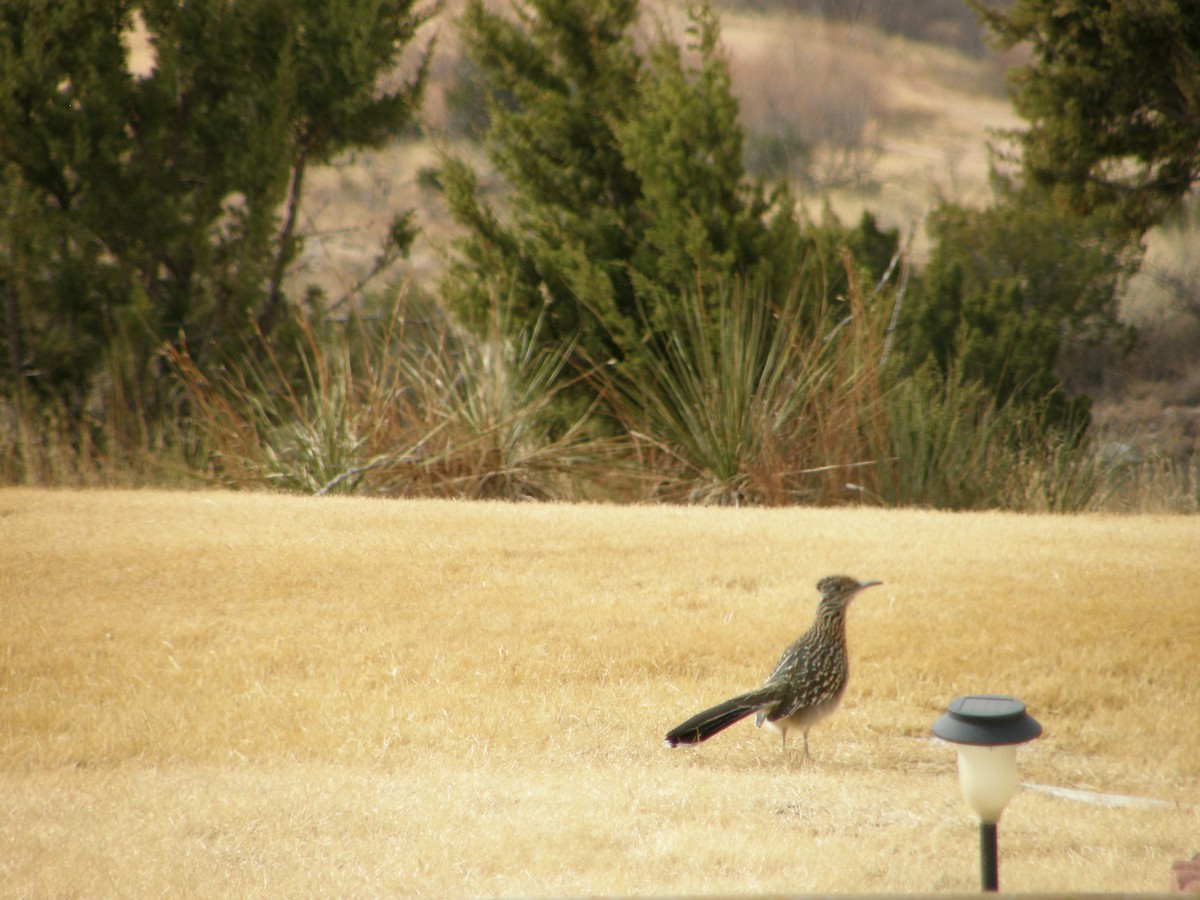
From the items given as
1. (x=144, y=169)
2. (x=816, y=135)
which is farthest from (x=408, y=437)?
(x=816, y=135)

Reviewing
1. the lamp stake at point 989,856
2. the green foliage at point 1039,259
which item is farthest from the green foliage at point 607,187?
the lamp stake at point 989,856

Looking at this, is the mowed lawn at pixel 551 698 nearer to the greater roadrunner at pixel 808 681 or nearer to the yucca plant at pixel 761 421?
the greater roadrunner at pixel 808 681

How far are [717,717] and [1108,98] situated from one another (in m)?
6.10

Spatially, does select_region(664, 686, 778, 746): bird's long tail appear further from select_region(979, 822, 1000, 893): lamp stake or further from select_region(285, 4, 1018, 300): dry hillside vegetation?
select_region(285, 4, 1018, 300): dry hillside vegetation

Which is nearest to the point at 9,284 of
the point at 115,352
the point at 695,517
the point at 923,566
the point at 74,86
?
the point at 115,352

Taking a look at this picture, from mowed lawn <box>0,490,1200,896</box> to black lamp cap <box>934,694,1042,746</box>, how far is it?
31 centimetres

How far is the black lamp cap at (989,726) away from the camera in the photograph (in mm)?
1142

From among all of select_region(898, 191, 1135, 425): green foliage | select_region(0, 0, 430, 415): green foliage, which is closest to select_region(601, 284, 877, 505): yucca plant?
select_region(0, 0, 430, 415): green foliage

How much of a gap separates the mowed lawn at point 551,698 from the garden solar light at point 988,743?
240mm

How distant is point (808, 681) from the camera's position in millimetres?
1696

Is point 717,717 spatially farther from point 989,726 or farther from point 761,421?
point 761,421

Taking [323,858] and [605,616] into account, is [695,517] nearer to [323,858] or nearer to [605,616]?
[605,616]

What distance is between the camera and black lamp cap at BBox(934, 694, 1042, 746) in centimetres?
114

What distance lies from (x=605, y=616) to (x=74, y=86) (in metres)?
3.91
